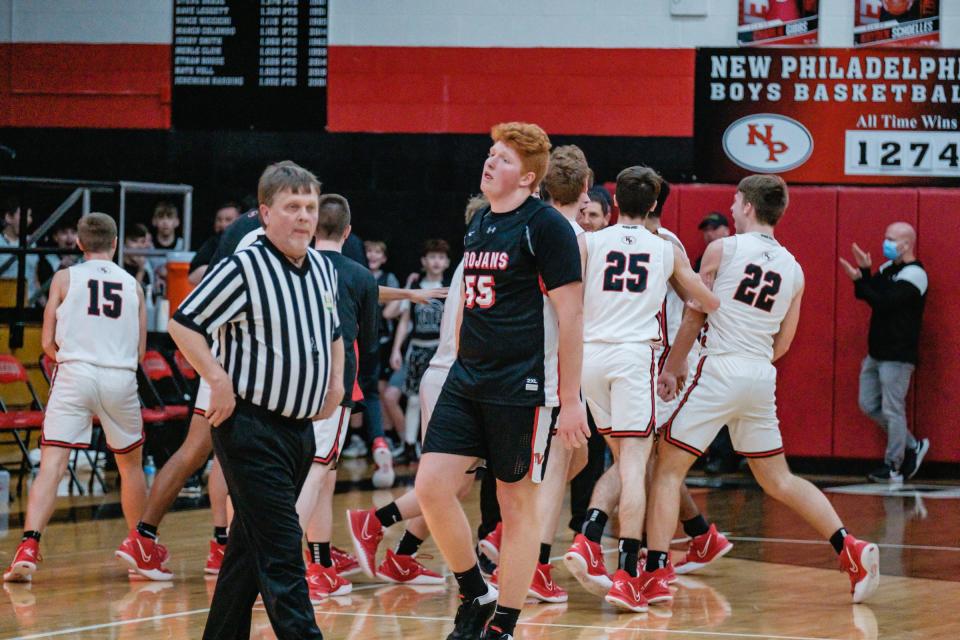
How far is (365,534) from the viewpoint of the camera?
6.74 metres

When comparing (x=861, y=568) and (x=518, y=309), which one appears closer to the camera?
(x=518, y=309)

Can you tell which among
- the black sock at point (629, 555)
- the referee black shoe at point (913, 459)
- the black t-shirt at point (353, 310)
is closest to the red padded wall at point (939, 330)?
the referee black shoe at point (913, 459)

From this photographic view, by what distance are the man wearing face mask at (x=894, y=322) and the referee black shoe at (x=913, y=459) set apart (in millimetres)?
11

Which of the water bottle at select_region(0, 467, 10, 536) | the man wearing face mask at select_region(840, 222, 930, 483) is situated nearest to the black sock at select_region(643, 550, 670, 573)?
the water bottle at select_region(0, 467, 10, 536)

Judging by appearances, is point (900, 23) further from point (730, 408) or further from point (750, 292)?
point (730, 408)

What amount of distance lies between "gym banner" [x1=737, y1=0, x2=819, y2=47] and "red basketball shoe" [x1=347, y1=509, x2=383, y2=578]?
22.3ft

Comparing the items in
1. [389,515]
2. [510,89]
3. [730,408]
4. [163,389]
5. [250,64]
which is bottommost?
[389,515]

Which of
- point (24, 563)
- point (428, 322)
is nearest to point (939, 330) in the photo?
point (428, 322)

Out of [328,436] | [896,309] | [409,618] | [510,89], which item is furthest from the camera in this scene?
[510,89]

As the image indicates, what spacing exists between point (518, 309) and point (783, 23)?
7860mm

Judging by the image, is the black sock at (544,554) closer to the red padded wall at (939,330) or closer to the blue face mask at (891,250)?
the blue face mask at (891,250)

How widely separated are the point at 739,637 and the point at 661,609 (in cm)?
68

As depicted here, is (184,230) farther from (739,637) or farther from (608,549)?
(739,637)

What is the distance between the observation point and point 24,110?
13125 mm
